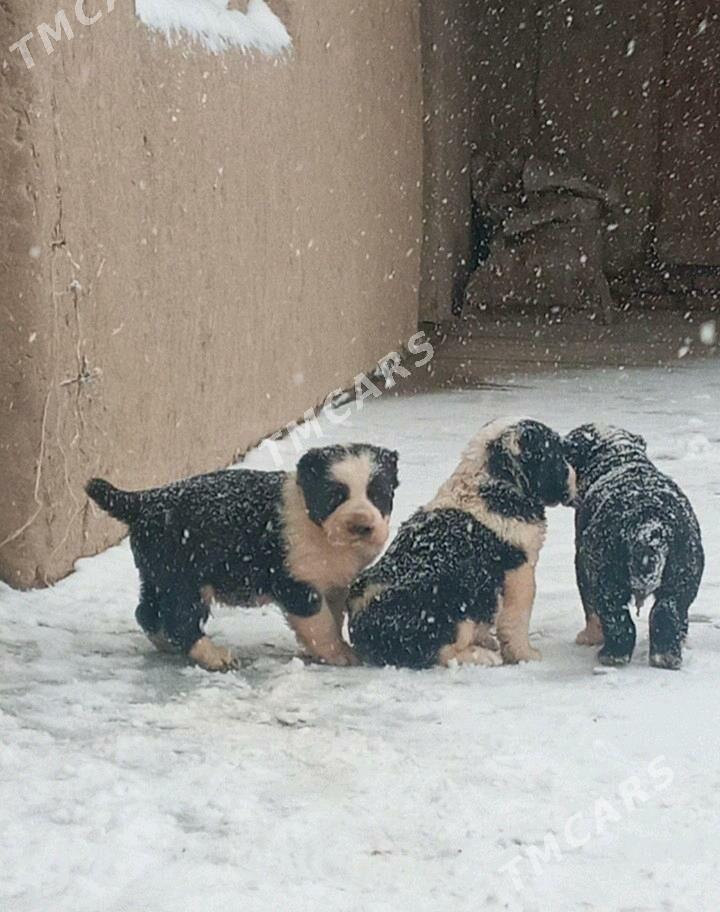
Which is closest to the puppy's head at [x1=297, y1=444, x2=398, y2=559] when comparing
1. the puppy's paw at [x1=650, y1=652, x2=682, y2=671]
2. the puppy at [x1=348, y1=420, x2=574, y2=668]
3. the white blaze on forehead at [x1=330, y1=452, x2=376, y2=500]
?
the white blaze on forehead at [x1=330, y1=452, x2=376, y2=500]

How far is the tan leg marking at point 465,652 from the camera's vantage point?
171 inches

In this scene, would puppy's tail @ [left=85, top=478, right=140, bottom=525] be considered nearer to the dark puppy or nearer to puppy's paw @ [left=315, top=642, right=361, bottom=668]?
puppy's paw @ [left=315, top=642, right=361, bottom=668]

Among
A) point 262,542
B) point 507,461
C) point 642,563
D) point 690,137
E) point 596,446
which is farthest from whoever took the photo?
point 690,137

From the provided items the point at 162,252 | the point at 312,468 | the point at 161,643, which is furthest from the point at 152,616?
the point at 162,252

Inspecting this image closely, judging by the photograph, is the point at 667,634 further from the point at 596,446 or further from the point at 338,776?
the point at 338,776

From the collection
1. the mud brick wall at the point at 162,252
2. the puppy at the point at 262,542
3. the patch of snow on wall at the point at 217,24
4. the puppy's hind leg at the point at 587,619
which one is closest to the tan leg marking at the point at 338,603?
the puppy at the point at 262,542

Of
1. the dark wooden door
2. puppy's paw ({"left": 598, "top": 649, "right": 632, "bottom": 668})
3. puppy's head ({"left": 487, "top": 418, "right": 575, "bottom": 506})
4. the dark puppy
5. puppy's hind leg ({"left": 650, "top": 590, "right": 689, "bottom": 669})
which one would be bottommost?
puppy's paw ({"left": 598, "top": 649, "right": 632, "bottom": 668})

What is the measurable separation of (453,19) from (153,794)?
10952mm

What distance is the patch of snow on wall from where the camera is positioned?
6.17 metres

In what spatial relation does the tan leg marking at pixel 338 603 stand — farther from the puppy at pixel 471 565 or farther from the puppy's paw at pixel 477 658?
the puppy's paw at pixel 477 658

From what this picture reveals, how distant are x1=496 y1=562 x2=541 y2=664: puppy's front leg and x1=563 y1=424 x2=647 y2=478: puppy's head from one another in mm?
481

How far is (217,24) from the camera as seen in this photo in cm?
705


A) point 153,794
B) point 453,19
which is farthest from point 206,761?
point 453,19

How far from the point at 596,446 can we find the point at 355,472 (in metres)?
0.85
